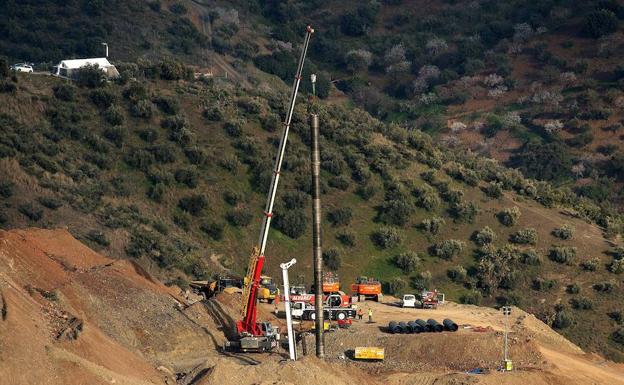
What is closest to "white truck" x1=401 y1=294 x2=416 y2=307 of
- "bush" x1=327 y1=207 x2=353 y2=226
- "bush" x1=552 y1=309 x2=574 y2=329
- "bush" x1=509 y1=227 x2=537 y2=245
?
"bush" x1=552 y1=309 x2=574 y2=329

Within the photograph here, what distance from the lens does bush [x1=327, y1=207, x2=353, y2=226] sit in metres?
95.8

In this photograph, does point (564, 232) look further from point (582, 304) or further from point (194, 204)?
point (194, 204)

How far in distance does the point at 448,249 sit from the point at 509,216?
664 centimetres

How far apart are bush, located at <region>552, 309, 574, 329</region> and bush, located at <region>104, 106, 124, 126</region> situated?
116 feet

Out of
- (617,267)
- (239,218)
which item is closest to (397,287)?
(239,218)

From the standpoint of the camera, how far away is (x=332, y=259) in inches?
A: 3580

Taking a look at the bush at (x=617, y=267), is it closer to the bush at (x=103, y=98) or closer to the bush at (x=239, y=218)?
the bush at (x=239, y=218)

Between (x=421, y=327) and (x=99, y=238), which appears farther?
(x=99, y=238)

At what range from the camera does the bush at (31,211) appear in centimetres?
8345

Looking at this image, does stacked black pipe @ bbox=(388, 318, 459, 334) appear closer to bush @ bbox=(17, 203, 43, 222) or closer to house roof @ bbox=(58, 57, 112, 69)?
bush @ bbox=(17, 203, 43, 222)

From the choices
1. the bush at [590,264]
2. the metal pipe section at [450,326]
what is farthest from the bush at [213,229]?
the metal pipe section at [450,326]

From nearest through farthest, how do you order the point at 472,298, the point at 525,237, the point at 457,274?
the point at 472,298 → the point at 457,274 → the point at 525,237

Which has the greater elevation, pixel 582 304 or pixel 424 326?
pixel 424 326

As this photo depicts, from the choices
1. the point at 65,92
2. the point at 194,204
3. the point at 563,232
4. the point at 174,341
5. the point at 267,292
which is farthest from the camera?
the point at 65,92
